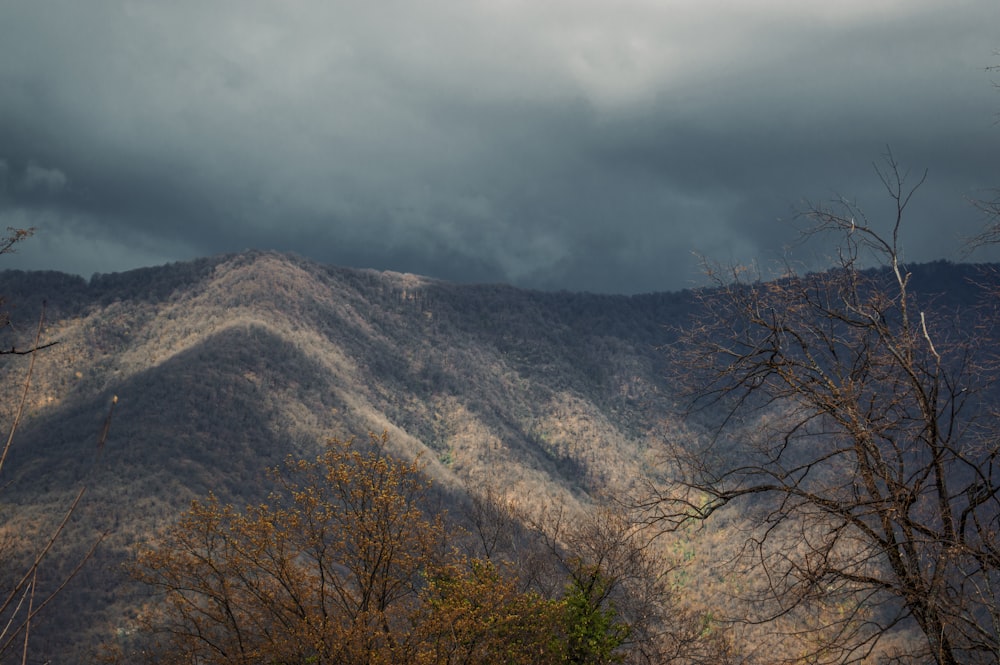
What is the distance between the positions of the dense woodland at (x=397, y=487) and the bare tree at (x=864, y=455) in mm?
127

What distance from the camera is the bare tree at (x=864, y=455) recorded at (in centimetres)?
740

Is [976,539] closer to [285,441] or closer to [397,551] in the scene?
[397,551]

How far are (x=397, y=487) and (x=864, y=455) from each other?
48.0 ft

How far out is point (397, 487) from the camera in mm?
20797

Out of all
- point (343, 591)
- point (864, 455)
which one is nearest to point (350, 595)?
point (343, 591)

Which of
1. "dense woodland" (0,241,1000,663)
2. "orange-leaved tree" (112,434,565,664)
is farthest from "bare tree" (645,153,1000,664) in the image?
"orange-leaved tree" (112,434,565,664)

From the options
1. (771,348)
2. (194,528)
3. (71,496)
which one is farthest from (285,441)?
(771,348)

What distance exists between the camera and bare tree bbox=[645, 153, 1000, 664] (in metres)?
7.40

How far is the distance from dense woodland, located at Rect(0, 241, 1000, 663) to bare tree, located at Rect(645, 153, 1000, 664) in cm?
13

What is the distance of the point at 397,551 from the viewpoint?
18578mm

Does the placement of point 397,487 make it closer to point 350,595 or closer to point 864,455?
point 350,595

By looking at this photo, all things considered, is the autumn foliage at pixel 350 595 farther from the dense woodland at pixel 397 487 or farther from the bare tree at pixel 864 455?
the bare tree at pixel 864 455

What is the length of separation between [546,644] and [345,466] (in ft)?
22.0

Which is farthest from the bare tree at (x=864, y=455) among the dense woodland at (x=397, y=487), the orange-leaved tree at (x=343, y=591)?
the orange-leaved tree at (x=343, y=591)
